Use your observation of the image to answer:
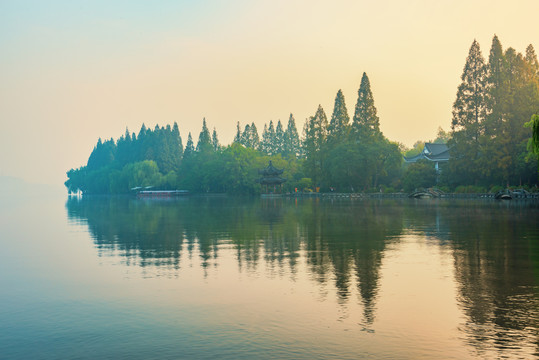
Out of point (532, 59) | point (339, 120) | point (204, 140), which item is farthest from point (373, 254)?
point (204, 140)

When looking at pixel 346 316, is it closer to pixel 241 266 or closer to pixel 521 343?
pixel 521 343

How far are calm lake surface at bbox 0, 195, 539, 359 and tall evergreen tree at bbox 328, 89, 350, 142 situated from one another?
94605 mm

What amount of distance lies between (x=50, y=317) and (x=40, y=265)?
8644 mm

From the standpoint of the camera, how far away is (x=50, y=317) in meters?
11.1

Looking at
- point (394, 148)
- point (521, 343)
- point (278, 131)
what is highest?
point (278, 131)

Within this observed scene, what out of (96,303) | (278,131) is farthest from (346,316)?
(278,131)

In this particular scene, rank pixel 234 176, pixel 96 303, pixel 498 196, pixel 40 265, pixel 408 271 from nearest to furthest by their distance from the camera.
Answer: pixel 96 303 → pixel 408 271 → pixel 40 265 → pixel 498 196 → pixel 234 176

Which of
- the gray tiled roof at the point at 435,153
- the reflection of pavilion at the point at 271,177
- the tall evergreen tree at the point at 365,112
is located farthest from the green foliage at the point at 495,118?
the reflection of pavilion at the point at 271,177

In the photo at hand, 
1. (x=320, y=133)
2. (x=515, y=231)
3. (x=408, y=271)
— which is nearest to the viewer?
(x=408, y=271)

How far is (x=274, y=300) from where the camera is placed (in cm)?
1221

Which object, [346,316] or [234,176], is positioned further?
[234,176]

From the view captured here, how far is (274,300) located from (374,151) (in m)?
94.4

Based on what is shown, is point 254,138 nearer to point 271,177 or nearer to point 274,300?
point 271,177

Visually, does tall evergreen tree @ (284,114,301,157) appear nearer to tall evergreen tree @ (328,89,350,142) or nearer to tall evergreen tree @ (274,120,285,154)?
tall evergreen tree @ (274,120,285,154)
